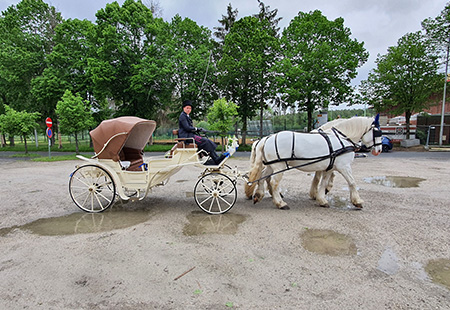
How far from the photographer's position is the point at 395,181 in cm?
781

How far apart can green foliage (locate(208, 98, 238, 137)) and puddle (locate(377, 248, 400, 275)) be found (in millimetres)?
11946

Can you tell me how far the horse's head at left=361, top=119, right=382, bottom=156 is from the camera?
5.24m

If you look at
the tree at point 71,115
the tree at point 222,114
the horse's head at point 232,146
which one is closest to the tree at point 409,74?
the tree at point 222,114

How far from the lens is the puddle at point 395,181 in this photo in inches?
286

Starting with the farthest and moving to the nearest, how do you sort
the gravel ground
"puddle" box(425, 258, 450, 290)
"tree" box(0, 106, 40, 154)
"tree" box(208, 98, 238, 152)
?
"tree" box(0, 106, 40, 154) → "tree" box(208, 98, 238, 152) → "puddle" box(425, 258, 450, 290) → the gravel ground

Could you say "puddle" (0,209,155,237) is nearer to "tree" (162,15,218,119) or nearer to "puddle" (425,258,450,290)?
"puddle" (425,258,450,290)

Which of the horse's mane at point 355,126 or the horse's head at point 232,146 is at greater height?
the horse's mane at point 355,126

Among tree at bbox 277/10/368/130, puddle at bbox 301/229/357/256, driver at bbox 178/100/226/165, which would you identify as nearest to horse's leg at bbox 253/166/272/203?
driver at bbox 178/100/226/165

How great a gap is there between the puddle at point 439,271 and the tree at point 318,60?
1598cm

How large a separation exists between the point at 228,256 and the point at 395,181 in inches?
282

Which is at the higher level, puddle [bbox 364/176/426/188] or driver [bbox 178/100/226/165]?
driver [bbox 178/100/226/165]

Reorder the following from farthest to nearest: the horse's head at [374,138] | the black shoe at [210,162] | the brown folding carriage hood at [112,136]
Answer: the horse's head at [374,138] < the black shoe at [210,162] < the brown folding carriage hood at [112,136]

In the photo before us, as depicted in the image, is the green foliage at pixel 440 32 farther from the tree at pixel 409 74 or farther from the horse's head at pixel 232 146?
the horse's head at pixel 232 146

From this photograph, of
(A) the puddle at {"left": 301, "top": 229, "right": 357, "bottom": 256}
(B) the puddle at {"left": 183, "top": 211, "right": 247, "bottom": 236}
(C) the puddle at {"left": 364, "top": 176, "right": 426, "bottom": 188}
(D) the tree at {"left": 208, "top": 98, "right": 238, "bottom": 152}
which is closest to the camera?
(A) the puddle at {"left": 301, "top": 229, "right": 357, "bottom": 256}
